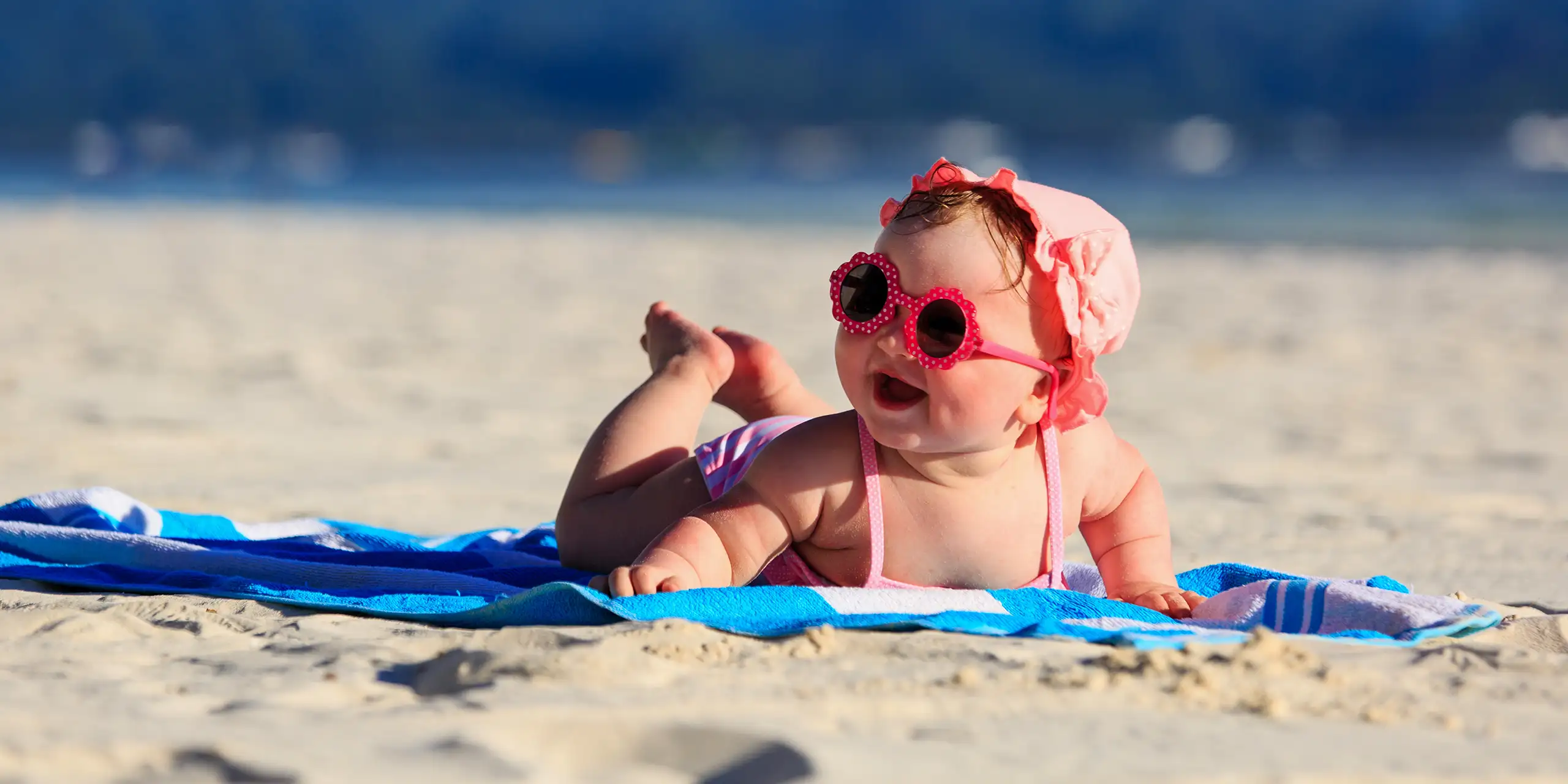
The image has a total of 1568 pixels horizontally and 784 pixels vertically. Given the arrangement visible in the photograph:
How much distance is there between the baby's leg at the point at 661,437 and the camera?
9.57 ft

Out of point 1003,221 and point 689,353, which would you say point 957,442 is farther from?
point 689,353

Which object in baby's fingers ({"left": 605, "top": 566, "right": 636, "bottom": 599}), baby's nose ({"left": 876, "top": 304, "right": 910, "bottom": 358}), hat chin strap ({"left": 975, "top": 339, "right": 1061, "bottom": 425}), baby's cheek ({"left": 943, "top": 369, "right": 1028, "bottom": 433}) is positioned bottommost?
baby's fingers ({"left": 605, "top": 566, "right": 636, "bottom": 599})

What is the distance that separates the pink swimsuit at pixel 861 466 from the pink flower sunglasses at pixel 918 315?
213 mm

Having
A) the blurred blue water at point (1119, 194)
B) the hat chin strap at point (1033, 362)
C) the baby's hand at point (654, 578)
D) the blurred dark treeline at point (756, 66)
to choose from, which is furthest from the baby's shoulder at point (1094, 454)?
the blurred dark treeline at point (756, 66)

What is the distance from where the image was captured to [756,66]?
69062mm

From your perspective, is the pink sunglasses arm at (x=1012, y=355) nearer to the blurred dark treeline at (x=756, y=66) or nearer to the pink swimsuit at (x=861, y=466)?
the pink swimsuit at (x=861, y=466)

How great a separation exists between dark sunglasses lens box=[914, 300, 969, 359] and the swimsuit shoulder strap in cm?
22

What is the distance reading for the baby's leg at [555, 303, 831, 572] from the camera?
292cm

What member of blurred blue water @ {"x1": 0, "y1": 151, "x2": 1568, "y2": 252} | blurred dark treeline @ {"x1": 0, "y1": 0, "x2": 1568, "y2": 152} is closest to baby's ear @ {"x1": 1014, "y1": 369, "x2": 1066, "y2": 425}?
blurred blue water @ {"x1": 0, "y1": 151, "x2": 1568, "y2": 252}

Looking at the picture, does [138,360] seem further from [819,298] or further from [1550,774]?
[1550,774]

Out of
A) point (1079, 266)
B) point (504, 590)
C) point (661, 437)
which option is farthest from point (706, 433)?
point (1079, 266)

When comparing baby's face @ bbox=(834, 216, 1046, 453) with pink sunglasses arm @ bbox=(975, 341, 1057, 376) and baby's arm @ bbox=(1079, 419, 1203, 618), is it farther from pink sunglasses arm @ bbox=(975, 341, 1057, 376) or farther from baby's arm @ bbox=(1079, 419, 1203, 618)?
baby's arm @ bbox=(1079, 419, 1203, 618)

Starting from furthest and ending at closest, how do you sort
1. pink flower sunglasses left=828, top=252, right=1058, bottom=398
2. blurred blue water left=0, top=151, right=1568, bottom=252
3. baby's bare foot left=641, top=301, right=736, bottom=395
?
blurred blue water left=0, top=151, right=1568, bottom=252 → baby's bare foot left=641, top=301, right=736, bottom=395 → pink flower sunglasses left=828, top=252, right=1058, bottom=398

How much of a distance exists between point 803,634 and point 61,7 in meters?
64.0
